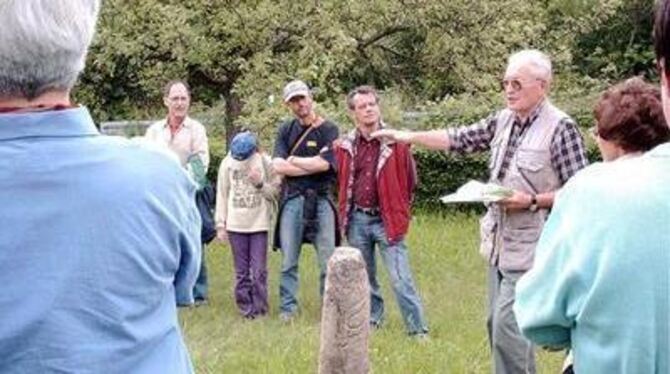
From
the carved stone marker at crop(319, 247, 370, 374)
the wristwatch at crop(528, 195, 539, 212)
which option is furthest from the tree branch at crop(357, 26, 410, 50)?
the wristwatch at crop(528, 195, 539, 212)

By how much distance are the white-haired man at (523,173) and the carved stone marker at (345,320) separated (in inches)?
27.0

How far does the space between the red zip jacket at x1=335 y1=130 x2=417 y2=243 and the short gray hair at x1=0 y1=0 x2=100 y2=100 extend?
6028 mm

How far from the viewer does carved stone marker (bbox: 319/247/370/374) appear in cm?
603

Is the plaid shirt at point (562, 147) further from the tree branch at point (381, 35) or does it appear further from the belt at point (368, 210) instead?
the tree branch at point (381, 35)

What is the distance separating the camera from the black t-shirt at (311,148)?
864 centimetres

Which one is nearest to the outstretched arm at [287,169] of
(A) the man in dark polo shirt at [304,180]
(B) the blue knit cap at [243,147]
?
(A) the man in dark polo shirt at [304,180]

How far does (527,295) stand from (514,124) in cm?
338

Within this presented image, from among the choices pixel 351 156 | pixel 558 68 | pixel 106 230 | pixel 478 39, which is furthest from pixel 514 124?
pixel 558 68

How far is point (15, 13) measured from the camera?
211 cm

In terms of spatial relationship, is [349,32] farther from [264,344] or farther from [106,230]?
[106,230]

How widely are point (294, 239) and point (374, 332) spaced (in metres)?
0.99

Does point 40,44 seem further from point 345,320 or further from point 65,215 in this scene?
point 345,320

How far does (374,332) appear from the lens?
843cm

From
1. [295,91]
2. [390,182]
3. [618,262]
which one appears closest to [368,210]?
[390,182]
